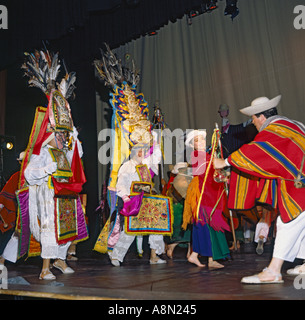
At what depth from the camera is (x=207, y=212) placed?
3.63 m

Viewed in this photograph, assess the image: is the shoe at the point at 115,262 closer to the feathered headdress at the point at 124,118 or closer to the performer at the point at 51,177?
the performer at the point at 51,177

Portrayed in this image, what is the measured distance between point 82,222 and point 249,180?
6.08 feet

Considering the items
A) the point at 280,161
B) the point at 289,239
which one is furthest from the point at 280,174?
the point at 289,239

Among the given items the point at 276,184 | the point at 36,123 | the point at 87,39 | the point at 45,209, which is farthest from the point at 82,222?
the point at 87,39

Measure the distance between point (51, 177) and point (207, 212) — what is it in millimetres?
1513

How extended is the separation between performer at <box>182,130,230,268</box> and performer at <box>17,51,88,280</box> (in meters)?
1.18

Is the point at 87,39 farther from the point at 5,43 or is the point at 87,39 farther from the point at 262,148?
the point at 262,148

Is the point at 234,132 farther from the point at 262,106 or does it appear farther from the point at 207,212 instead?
the point at 262,106

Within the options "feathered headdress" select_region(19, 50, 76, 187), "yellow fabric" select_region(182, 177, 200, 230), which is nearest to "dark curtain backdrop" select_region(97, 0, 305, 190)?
"yellow fabric" select_region(182, 177, 200, 230)

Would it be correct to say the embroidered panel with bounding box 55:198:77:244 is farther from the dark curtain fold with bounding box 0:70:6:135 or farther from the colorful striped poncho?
the dark curtain fold with bounding box 0:70:6:135

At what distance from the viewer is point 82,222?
3.90m

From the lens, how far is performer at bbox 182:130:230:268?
360 centimetres

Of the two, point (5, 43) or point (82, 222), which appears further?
point (5, 43)

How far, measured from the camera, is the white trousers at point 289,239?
2.52 metres
